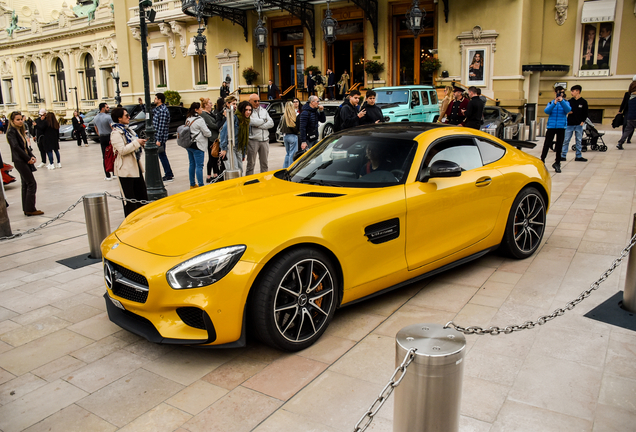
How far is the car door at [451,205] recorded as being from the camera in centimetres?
434

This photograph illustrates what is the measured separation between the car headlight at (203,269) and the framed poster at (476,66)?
2337 cm

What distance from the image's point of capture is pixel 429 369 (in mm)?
1990

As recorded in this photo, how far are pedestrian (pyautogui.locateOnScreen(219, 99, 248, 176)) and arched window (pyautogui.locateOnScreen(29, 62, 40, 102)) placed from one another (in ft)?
175

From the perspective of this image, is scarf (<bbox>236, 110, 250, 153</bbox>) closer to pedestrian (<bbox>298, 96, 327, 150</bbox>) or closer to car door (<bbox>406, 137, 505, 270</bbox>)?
pedestrian (<bbox>298, 96, 327, 150</bbox>)

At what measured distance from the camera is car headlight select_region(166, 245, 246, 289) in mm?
3307

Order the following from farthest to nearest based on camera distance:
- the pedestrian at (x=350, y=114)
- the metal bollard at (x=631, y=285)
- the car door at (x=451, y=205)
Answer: the pedestrian at (x=350, y=114), the car door at (x=451, y=205), the metal bollard at (x=631, y=285)

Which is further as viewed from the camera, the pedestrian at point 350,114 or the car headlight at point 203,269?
the pedestrian at point 350,114

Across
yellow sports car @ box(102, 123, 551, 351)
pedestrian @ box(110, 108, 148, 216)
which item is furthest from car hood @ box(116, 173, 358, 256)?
pedestrian @ box(110, 108, 148, 216)

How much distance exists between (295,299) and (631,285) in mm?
2794

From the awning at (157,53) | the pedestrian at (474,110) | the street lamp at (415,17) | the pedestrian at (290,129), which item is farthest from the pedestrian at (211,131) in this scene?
the awning at (157,53)

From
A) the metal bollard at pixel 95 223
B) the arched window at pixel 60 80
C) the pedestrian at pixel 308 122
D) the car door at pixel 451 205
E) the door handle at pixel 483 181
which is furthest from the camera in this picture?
the arched window at pixel 60 80

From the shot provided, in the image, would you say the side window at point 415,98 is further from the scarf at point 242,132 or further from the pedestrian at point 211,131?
the scarf at point 242,132

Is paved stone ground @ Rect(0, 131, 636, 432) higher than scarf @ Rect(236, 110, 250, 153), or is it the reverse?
scarf @ Rect(236, 110, 250, 153)

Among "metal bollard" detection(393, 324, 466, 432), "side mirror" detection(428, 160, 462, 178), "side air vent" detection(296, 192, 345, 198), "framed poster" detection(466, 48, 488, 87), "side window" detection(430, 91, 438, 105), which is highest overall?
"framed poster" detection(466, 48, 488, 87)
